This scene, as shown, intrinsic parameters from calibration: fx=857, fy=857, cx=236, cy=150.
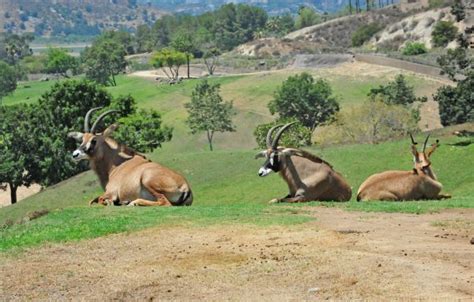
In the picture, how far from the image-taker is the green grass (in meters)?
14.8

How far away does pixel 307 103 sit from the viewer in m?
85.2

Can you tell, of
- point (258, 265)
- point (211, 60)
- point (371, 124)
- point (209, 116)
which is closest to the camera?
point (258, 265)

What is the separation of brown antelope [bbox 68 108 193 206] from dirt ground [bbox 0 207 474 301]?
14.7 ft

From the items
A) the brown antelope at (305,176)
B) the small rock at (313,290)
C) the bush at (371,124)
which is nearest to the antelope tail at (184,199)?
the brown antelope at (305,176)

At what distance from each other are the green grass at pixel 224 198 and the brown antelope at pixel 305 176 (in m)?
0.99

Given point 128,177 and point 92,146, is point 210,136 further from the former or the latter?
A: point 128,177

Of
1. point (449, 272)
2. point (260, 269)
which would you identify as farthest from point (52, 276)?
point (449, 272)

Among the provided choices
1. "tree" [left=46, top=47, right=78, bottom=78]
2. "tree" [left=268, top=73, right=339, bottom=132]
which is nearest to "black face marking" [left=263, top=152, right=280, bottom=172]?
"tree" [left=268, top=73, right=339, bottom=132]

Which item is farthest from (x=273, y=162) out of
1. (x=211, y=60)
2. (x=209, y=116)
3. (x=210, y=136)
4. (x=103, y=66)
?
(x=211, y=60)

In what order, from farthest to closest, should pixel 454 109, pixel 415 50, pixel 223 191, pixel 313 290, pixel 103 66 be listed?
1. pixel 103 66
2. pixel 415 50
3. pixel 454 109
4. pixel 223 191
5. pixel 313 290

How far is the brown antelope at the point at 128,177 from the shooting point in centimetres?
1880

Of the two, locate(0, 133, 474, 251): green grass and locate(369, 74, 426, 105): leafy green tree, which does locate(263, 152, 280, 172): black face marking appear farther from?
locate(369, 74, 426, 105): leafy green tree

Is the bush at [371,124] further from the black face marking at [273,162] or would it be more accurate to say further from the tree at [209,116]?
the black face marking at [273,162]

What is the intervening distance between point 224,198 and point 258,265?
23118mm
